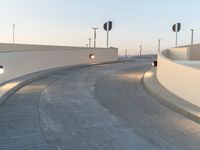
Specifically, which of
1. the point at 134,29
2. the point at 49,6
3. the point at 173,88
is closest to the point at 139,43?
the point at 134,29

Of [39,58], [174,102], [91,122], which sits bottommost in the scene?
[91,122]

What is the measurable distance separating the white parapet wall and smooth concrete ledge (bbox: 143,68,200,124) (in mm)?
6217

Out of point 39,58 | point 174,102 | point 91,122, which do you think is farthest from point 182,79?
point 39,58

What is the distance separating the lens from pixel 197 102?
8.20 m

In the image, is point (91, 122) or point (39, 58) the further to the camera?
point (39, 58)

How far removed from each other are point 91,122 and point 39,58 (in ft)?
33.3

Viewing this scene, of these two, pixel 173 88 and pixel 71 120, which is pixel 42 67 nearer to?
pixel 173 88

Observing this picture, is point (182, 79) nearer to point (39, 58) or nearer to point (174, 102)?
point (174, 102)

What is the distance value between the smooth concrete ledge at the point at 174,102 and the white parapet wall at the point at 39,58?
6217mm

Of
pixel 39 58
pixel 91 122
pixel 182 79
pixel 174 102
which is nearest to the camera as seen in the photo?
pixel 91 122

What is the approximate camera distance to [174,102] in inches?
334

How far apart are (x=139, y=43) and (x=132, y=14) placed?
49.9 ft

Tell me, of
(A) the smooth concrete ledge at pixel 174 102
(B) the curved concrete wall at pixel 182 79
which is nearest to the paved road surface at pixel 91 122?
(A) the smooth concrete ledge at pixel 174 102

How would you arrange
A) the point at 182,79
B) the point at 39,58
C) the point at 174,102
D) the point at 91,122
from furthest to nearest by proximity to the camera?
the point at 39,58
the point at 182,79
the point at 174,102
the point at 91,122
